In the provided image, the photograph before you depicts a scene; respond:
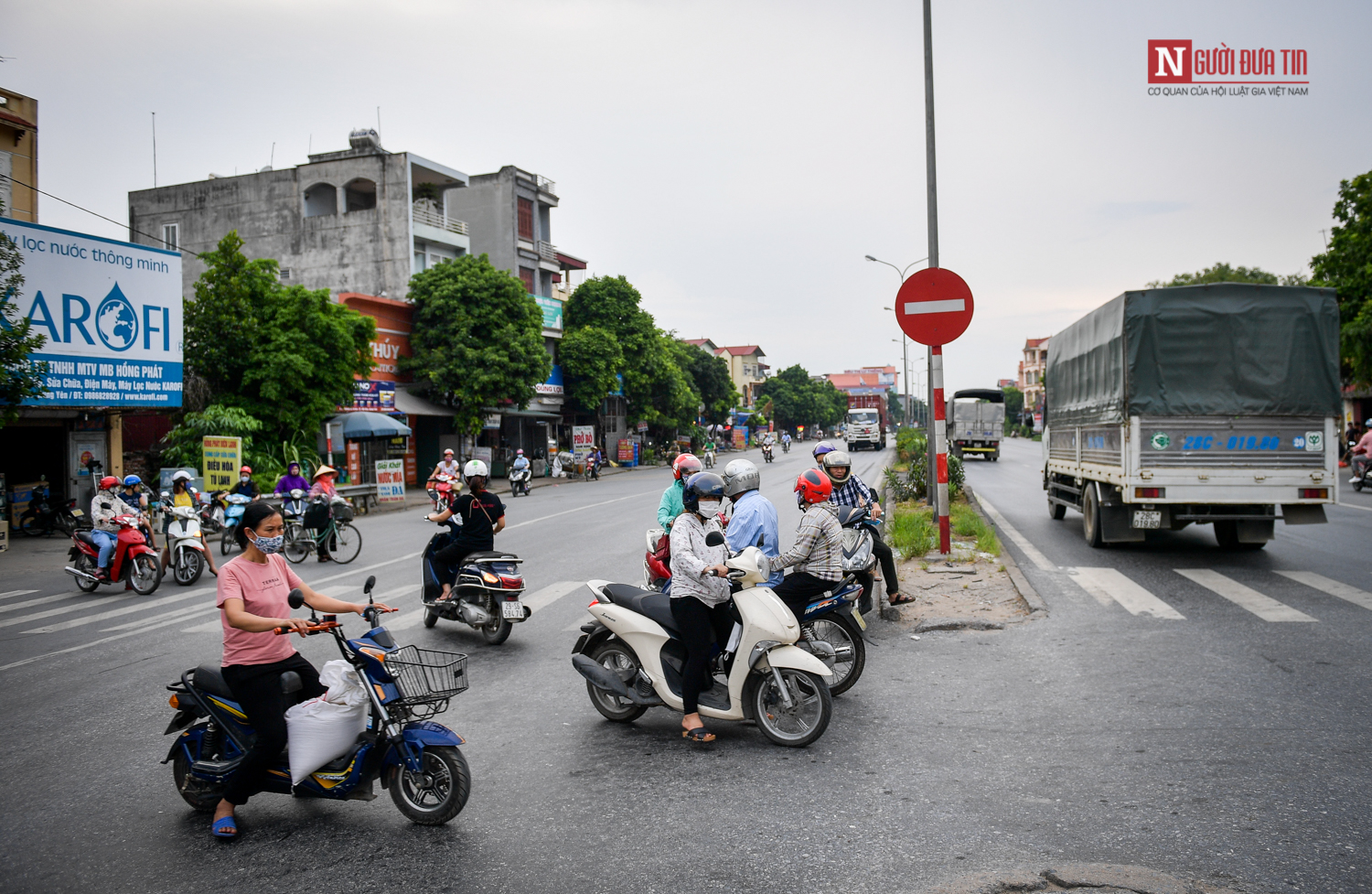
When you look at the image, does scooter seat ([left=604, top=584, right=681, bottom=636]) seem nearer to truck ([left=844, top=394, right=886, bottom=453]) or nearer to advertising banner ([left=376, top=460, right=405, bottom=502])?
advertising banner ([left=376, top=460, right=405, bottom=502])

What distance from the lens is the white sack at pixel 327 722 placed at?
376 centimetres

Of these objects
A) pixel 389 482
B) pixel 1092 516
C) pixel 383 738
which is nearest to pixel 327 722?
pixel 383 738

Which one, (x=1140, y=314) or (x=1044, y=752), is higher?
(x=1140, y=314)

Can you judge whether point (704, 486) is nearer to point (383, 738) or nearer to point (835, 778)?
point (835, 778)

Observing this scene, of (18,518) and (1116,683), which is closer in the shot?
(1116,683)

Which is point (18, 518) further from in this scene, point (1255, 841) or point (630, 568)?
point (1255, 841)

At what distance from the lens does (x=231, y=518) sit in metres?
13.6

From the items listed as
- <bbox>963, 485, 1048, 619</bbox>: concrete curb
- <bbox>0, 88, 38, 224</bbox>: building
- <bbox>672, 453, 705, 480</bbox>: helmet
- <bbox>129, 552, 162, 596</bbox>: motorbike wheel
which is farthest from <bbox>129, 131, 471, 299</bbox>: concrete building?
<bbox>672, 453, 705, 480</bbox>: helmet

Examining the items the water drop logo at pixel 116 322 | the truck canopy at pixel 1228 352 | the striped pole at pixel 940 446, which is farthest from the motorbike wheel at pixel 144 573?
the truck canopy at pixel 1228 352

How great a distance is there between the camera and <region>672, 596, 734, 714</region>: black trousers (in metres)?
4.90

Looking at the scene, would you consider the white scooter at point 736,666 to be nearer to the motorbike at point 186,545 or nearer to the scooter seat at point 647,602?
the scooter seat at point 647,602

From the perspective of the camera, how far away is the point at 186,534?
1171 cm

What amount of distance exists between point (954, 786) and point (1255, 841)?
1.22 m

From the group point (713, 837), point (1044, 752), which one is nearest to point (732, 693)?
point (713, 837)
